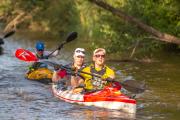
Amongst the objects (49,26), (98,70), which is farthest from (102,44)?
(49,26)

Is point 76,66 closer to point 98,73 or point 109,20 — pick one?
point 98,73

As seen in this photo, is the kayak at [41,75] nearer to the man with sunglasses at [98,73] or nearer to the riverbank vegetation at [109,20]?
the riverbank vegetation at [109,20]

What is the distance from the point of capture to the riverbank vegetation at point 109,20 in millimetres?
18428

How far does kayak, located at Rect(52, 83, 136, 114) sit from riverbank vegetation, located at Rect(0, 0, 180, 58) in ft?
11.5

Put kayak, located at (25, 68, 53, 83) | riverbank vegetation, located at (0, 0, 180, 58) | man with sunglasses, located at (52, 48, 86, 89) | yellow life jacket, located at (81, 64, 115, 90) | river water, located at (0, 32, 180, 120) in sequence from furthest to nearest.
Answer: riverbank vegetation, located at (0, 0, 180, 58), kayak, located at (25, 68, 53, 83), man with sunglasses, located at (52, 48, 86, 89), yellow life jacket, located at (81, 64, 115, 90), river water, located at (0, 32, 180, 120)

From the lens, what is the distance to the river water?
11180 millimetres

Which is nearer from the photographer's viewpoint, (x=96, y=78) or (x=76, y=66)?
(x=96, y=78)

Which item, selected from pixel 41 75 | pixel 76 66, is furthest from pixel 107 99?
pixel 41 75

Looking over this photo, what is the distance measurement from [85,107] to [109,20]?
10779 mm

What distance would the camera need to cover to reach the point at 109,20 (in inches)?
879

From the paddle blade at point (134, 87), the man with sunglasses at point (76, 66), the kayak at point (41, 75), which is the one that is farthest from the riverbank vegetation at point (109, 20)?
the paddle blade at point (134, 87)

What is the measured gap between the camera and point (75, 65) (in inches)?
500

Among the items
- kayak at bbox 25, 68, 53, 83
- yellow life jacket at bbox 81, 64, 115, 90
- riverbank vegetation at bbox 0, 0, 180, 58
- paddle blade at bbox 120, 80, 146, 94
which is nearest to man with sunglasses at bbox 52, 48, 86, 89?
yellow life jacket at bbox 81, 64, 115, 90

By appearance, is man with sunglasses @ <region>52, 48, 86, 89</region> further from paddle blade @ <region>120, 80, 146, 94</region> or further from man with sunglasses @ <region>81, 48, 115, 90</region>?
paddle blade @ <region>120, 80, 146, 94</region>
